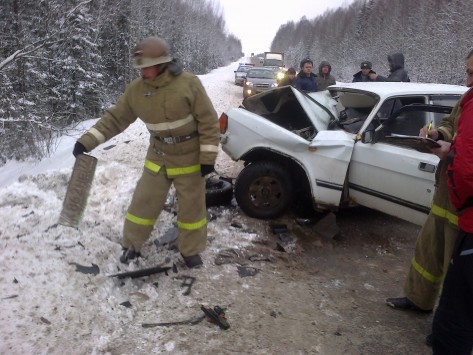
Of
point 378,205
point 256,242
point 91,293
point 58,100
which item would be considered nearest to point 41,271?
point 91,293

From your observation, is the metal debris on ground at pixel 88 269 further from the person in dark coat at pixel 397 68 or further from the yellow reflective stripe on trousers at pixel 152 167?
the person in dark coat at pixel 397 68

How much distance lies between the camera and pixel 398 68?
6797 mm

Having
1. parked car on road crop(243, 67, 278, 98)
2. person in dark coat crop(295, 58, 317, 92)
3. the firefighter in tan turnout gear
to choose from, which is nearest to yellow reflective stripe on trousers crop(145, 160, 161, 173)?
the firefighter in tan turnout gear

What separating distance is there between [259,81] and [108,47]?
1000 cm

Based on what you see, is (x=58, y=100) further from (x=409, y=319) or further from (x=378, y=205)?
(x=409, y=319)

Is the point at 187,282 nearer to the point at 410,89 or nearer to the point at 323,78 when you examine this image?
the point at 410,89

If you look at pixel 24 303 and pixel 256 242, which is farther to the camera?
pixel 256 242

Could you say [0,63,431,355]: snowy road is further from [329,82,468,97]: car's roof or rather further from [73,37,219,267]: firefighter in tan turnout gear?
[329,82,468,97]: car's roof

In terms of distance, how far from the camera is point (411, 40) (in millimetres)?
37375

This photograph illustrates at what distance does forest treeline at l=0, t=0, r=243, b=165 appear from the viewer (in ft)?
25.1

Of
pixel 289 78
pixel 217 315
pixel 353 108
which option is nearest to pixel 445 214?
pixel 217 315

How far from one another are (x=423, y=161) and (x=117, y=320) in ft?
10.2

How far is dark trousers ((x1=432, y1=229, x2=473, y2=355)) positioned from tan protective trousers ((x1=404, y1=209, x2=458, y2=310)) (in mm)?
396

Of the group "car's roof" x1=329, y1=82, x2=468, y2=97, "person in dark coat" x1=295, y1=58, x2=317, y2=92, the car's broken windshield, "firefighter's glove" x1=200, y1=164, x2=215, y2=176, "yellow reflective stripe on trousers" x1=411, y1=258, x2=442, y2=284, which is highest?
"person in dark coat" x1=295, y1=58, x2=317, y2=92
